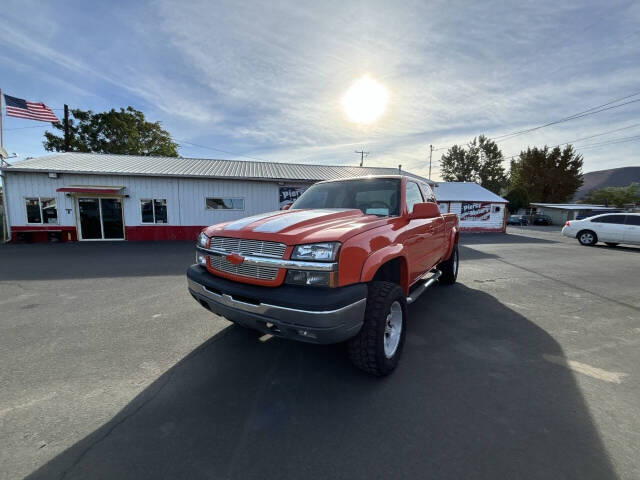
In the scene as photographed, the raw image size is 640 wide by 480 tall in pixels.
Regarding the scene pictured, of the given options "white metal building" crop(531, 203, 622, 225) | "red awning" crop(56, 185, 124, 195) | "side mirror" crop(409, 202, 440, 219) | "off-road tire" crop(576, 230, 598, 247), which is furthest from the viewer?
"white metal building" crop(531, 203, 622, 225)

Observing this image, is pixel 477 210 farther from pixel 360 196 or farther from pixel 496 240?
pixel 360 196

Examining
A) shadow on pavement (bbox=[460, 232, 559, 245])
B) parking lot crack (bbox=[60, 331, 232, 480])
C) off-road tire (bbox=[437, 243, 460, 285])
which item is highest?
off-road tire (bbox=[437, 243, 460, 285])

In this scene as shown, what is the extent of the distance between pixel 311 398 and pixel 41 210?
16967 mm

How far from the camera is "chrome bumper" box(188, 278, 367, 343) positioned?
2.14 metres

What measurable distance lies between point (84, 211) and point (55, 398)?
1486 cm

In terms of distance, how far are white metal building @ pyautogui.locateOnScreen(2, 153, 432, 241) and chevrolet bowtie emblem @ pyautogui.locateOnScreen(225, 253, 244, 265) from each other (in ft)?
42.1

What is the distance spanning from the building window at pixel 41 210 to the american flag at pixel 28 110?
4.97m

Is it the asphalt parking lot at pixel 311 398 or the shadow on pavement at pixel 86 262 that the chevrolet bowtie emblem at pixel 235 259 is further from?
the shadow on pavement at pixel 86 262

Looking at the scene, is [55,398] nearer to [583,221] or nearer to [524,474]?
[524,474]

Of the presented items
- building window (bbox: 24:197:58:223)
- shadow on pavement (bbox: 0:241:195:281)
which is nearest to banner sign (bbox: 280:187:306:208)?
shadow on pavement (bbox: 0:241:195:281)

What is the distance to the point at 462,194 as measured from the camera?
23641 mm

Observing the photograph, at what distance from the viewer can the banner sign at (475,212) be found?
74.6 ft

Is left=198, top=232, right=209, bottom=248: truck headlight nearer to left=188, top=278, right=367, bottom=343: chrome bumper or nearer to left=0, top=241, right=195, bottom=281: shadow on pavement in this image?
left=188, top=278, right=367, bottom=343: chrome bumper

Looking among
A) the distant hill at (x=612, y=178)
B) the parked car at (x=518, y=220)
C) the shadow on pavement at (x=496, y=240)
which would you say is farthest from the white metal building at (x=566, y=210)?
the distant hill at (x=612, y=178)
